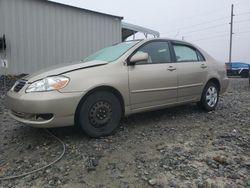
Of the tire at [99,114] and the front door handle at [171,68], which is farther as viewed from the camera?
the front door handle at [171,68]

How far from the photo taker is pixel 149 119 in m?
5.67

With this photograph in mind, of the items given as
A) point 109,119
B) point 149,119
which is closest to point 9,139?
point 109,119

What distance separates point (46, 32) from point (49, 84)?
26.0ft

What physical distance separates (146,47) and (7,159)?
111 inches

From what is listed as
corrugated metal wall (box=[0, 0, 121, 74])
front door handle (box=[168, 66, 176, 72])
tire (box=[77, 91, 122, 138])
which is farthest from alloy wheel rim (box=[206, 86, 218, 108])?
corrugated metal wall (box=[0, 0, 121, 74])

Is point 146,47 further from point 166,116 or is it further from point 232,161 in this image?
point 232,161

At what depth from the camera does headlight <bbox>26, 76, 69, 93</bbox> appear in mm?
4145

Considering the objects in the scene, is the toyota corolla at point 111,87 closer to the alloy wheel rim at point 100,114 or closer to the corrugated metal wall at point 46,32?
the alloy wheel rim at point 100,114

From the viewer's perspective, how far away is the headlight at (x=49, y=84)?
414cm

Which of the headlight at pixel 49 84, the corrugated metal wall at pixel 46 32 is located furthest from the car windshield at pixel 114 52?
the corrugated metal wall at pixel 46 32

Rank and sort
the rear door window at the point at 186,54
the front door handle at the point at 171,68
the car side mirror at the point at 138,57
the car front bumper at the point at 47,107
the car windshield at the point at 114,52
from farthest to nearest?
the rear door window at the point at 186,54 → the front door handle at the point at 171,68 → the car windshield at the point at 114,52 → the car side mirror at the point at 138,57 → the car front bumper at the point at 47,107

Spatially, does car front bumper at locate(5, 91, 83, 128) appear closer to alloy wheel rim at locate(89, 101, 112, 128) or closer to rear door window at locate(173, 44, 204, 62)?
alloy wheel rim at locate(89, 101, 112, 128)

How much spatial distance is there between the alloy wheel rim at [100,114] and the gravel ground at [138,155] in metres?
0.24

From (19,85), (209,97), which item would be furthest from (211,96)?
(19,85)
